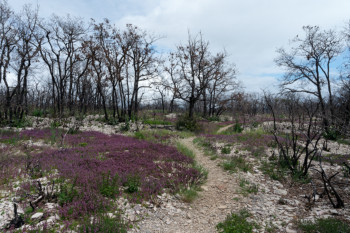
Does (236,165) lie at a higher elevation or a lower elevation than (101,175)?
lower

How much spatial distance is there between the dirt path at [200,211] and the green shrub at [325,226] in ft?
5.60

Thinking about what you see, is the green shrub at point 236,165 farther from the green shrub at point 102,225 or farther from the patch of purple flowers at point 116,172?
the green shrub at point 102,225

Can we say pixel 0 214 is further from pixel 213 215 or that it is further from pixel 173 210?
pixel 213 215

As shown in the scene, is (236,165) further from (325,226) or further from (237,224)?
(325,226)

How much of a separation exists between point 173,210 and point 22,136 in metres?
12.7

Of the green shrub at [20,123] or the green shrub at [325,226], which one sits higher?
the green shrub at [20,123]

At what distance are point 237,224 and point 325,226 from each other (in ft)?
5.98

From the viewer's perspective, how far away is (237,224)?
183 inches

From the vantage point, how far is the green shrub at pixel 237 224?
4484 millimetres

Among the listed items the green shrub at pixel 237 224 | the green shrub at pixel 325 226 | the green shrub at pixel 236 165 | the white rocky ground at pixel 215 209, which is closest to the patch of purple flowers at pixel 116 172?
the white rocky ground at pixel 215 209

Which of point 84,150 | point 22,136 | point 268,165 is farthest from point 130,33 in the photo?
point 268,165

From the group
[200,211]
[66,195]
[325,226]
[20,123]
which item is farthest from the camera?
[20,123]

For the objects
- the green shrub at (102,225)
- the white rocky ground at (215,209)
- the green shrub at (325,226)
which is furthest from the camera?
the white rocky ground at (215,209)

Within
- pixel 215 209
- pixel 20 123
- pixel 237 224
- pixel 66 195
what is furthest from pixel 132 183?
pixel 20 123
